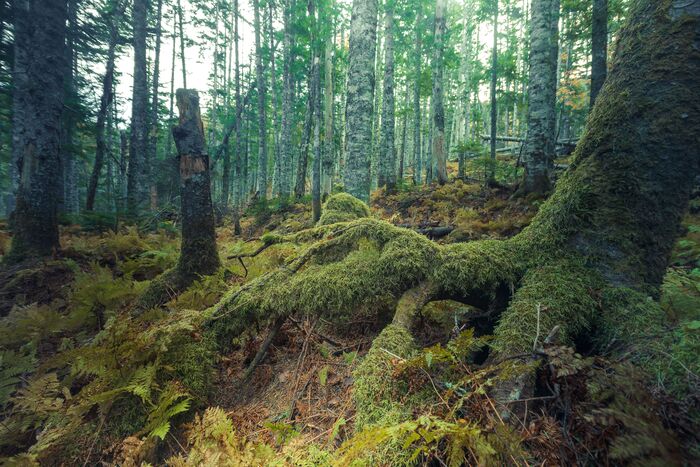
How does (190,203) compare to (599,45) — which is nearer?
(190,203)

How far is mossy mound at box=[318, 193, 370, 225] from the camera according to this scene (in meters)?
3.94

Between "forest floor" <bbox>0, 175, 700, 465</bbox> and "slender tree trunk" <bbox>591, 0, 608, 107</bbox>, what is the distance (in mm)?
4994

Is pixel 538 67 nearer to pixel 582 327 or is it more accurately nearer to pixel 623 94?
pixel 623 94

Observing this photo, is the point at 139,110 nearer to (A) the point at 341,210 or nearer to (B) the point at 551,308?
(A) the point at 341,210

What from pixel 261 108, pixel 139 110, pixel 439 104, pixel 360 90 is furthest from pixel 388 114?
pixel 139 110

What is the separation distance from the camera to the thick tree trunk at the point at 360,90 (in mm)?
6133

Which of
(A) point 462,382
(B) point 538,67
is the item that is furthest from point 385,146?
(A) point 462,382

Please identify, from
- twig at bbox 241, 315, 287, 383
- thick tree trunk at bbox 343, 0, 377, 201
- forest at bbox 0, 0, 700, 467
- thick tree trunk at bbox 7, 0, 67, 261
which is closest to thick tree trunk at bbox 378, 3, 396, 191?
thick tree trunk at bbox 343, 0, 377, 201

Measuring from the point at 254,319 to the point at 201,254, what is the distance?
1955mm

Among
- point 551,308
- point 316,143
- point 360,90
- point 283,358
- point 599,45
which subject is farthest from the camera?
point 316,143

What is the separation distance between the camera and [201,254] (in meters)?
4.21

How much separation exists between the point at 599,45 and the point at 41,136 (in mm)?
14016

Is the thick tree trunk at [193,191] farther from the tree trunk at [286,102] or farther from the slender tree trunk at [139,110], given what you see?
the tree trunk at [286,102]

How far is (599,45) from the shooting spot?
8.58 m
